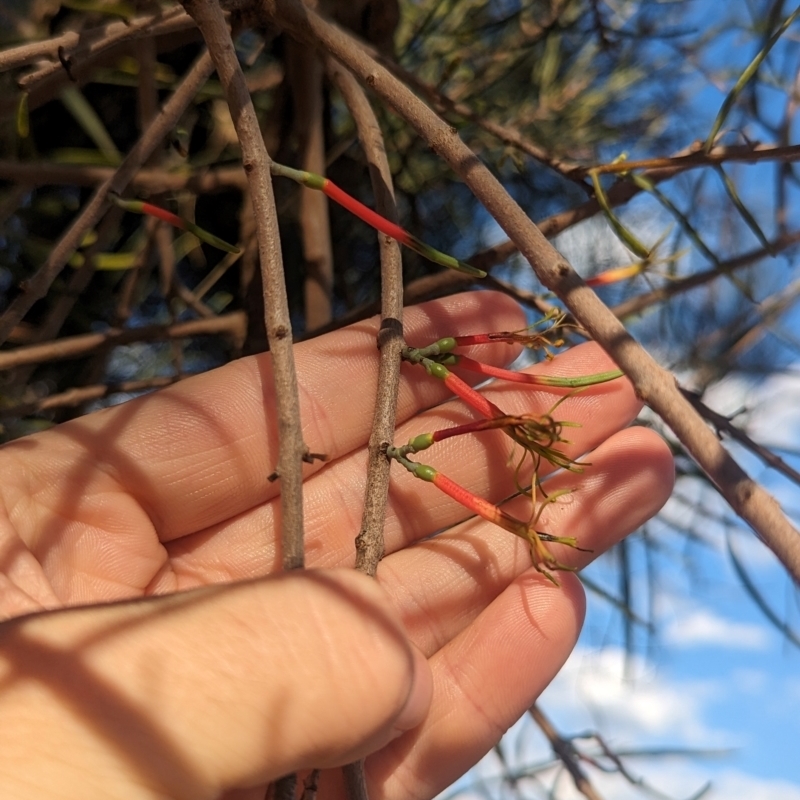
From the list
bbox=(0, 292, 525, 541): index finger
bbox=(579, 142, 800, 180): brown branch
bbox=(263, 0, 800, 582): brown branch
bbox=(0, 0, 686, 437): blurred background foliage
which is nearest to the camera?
bbox=(263, 0, 800, 582): brown branch

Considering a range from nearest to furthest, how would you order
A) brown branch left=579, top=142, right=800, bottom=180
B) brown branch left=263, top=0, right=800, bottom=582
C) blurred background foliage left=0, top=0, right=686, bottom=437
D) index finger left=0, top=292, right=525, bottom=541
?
brown branch left=263, top=0, right=800, bottom=582 → brown branch left=579, top=142, right=800, bottom=180 → index finger left=0, top=292, right=525, bottom=541 → blurred background foliage left=0, top=0, right=686, bottom=437

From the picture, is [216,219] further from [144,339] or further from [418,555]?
[418,555]

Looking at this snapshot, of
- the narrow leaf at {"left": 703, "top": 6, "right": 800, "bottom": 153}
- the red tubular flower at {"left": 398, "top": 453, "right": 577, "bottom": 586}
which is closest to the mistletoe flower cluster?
the red tubular flower at {"left": 398, "top": 453, "right": 577, "bottom": 586}

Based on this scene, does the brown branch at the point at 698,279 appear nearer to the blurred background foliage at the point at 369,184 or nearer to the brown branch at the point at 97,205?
the blurred background foliage at the point at 369,184

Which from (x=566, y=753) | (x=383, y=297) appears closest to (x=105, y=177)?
(x=383, y=297)

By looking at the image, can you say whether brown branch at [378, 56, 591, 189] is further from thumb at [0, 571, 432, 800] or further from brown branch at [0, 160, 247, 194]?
thumb at [0, 571, 432, 800]

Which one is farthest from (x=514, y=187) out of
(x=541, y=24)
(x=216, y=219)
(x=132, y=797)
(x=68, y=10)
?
(x=132, y=797)

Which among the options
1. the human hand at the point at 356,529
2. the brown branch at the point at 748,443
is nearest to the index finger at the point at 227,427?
the human hand at the point at 356,529
